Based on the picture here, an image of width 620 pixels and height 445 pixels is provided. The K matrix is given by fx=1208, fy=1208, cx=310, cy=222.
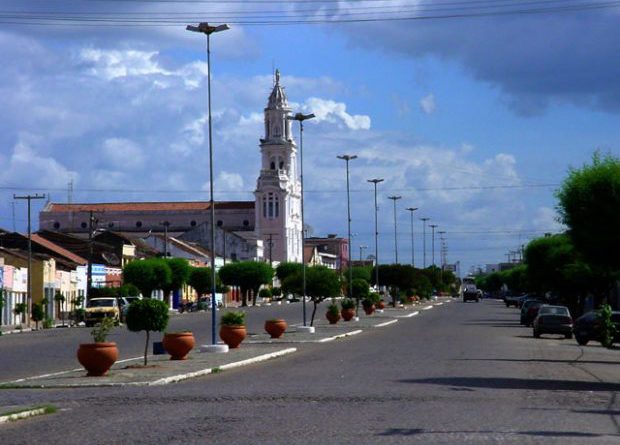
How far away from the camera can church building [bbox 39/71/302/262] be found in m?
178

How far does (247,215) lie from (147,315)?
163161 mm

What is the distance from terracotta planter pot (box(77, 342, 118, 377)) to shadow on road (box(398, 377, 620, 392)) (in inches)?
255

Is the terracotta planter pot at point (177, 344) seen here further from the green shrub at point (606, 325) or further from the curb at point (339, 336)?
the green shrub at point (606, 325)

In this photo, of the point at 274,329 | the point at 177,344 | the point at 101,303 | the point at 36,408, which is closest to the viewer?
the point at 36,408

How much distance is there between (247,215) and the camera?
631 ft

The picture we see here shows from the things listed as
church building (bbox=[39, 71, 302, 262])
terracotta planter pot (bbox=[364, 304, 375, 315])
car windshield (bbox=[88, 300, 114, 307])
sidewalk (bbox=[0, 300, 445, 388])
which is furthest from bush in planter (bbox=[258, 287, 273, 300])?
sidewalk (bbox=[0, 300, 445, 388])

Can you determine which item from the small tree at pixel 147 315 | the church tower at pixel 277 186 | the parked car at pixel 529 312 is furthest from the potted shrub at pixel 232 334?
the church tower at pixel 277 186

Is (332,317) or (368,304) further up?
(368,304)

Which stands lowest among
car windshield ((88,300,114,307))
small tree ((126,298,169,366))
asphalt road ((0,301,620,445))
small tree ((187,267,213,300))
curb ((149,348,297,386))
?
asphalt road ((0,301,620,445))

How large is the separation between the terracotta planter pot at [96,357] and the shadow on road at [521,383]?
21.3 feet

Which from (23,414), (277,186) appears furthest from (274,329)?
(277,186)

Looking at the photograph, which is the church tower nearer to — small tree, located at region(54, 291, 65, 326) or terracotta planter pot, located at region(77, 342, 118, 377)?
small tree, located at region(54, 291, 65, 326)

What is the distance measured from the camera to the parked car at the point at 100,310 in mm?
72875

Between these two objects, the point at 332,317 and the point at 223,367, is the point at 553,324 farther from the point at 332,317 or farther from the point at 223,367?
the point at 223,367
